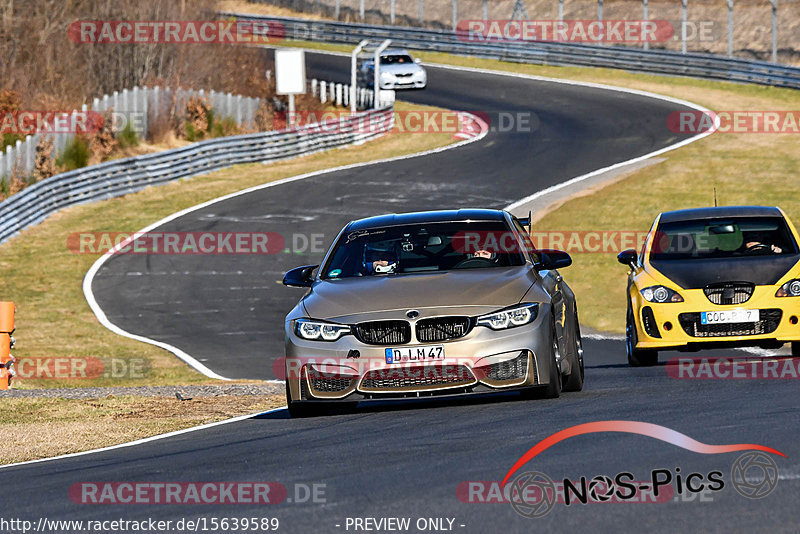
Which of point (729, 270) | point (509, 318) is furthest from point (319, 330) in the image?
point (729, 270)

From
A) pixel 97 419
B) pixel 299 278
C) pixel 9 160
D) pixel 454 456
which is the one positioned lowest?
pixel 9 160

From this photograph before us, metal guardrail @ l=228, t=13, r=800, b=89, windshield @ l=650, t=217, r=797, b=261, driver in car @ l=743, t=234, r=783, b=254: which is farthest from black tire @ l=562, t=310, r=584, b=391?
metal guardrail @ l=228, t=13, r=800, b=89

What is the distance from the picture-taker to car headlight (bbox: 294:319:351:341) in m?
10.3

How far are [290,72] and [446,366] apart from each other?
3576 centimetres

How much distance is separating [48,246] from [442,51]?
35.3 metres

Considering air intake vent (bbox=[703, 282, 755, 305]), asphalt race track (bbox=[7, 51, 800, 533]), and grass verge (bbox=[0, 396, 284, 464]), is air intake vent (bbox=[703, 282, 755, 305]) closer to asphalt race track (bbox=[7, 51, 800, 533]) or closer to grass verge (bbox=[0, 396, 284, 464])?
asphalt race track (bbox=[7, 51, 800, 533])

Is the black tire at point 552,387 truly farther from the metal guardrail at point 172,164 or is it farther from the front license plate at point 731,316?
the metal guardrail at point 172,164

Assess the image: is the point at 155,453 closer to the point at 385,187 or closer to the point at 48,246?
the point at 48,246

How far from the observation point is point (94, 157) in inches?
1496

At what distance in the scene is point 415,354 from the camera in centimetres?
1013

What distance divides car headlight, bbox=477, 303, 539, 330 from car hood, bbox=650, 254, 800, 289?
12.7ft

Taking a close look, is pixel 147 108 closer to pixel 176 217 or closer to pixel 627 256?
pixel 176 217

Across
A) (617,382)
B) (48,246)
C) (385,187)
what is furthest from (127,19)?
(617,382)

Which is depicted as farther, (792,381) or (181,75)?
(181,75)
